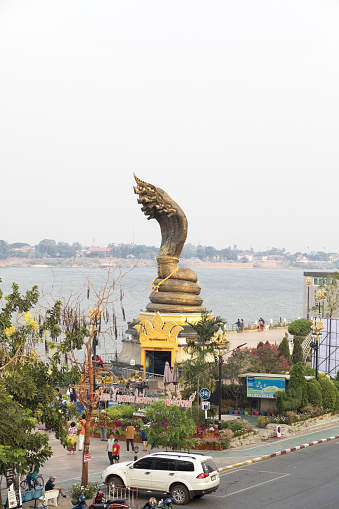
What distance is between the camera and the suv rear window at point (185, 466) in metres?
21.6

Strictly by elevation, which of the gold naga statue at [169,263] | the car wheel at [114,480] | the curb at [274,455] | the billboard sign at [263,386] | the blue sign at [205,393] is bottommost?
the curb at [274,455]

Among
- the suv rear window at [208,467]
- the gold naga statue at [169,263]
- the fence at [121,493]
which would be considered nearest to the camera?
the suv rear window at [208,467]

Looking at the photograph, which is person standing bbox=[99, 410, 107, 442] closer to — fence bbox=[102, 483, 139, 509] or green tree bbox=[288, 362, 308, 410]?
fence bbox=[102, 483, 139, 509]

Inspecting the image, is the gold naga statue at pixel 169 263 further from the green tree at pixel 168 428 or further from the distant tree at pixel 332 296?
the distant tree at pixel 332 296

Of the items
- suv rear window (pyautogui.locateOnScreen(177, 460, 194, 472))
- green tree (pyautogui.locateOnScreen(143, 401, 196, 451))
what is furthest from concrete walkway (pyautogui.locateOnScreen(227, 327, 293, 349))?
suv rear window (pyautogui.locateOnScreen(177, 460, 194, 472))

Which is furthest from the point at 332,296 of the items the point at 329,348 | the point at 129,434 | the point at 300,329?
the point at 129,434

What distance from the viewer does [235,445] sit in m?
29.7

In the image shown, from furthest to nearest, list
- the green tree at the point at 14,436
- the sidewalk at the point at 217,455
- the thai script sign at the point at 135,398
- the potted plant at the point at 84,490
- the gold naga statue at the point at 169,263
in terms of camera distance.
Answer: the gold naga statue at the point at 169,263
the thai script sign at the point at 135,398
the sidewalk at the point at 217,455
the potted plant at the point at 84,490
the green tree at the point at 14,436

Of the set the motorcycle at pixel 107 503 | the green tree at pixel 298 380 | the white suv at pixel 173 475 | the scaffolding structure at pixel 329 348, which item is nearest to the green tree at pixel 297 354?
the scaffolding structure at pixel 329 348

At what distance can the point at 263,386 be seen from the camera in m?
35.5

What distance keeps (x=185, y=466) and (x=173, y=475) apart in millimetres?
449

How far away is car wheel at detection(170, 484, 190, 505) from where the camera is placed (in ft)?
70.2

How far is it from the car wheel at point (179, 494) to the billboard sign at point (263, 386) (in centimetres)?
1449

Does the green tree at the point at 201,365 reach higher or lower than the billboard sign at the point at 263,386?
higher
